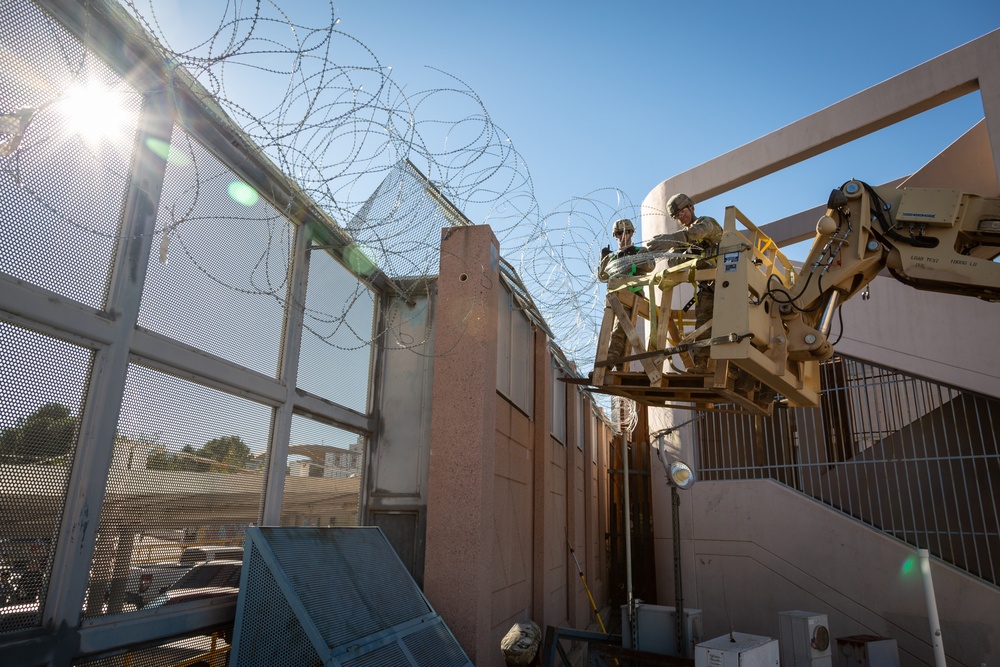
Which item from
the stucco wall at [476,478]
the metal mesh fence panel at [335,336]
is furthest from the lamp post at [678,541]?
the metal mesh fence panel at [335,336]

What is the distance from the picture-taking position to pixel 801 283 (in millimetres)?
5793

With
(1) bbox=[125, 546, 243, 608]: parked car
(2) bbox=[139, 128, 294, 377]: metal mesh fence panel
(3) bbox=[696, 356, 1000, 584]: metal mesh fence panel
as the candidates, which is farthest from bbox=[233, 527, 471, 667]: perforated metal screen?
(3) bbox=[696, 356, 1000, 584]: metal mesh fence panel

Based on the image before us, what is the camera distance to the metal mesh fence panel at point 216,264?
4195 millimetres

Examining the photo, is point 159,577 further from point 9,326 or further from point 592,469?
point 592,469

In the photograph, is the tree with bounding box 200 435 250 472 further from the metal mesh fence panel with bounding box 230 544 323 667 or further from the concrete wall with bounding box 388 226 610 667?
the concrete wall with bounding box 388 226 610 667

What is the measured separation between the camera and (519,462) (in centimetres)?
798

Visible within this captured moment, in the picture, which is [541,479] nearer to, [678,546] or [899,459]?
[678,546]

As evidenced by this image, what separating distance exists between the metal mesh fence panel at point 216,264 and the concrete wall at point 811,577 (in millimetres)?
7580

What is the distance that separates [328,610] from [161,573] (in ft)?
3.49

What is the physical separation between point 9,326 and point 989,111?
39.8ft

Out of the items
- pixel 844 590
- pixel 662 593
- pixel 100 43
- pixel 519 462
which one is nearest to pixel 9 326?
pixel 100 43

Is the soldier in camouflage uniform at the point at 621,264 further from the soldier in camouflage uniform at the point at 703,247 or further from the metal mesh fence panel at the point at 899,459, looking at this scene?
the metal mesh fence panel at the point at 899,459

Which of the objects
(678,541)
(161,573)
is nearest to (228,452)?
(161,573)

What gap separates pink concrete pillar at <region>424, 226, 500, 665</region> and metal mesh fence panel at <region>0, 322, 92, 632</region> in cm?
305
